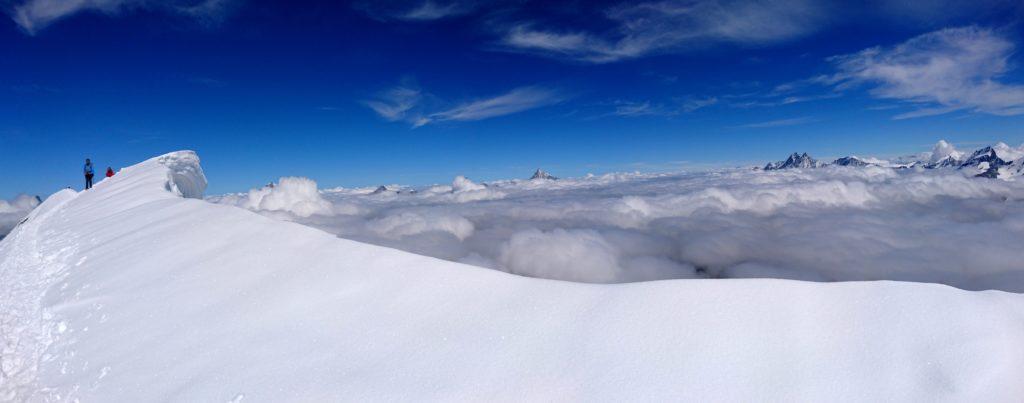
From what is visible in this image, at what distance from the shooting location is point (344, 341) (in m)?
5.13

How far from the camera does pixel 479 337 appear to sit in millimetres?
4770

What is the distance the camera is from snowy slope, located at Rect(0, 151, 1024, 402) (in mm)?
3742

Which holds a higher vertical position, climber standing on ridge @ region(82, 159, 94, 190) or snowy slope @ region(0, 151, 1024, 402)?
climber standing on ridge @ region(82, 159, 94, 190)

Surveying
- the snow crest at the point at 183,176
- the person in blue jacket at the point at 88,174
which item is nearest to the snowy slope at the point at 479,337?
the snow crest at the point at 183,176

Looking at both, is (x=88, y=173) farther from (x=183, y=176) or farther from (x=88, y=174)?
(x=183, y=176)

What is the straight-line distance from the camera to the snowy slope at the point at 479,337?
374 cm

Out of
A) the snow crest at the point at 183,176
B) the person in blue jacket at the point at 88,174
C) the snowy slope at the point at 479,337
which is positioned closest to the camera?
the snowy slope at the point at 479,337

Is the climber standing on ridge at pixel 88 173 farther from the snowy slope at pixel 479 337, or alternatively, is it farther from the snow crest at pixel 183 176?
the snowy slope at pixel 479 337

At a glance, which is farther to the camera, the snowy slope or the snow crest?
the snow crest

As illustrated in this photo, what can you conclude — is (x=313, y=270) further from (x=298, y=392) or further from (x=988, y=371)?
(x=988, y=371)

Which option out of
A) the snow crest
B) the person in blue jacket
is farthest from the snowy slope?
the person in blue jacket

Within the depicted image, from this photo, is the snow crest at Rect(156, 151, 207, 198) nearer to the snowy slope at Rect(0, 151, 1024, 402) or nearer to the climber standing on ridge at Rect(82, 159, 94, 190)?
the climber standing on ridge at Rect(82, 159, 94, 190)

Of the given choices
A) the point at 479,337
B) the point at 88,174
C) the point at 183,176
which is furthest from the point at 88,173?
the point at 479,337

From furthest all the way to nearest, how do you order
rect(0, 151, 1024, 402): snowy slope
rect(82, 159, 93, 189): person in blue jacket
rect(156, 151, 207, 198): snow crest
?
1. rect(82, 159, 93, 189): person in blue jacket
2. rect(156, 151, 207, 198): snow crest
3. rect(0, 151, 1024, 402): snowy slope
